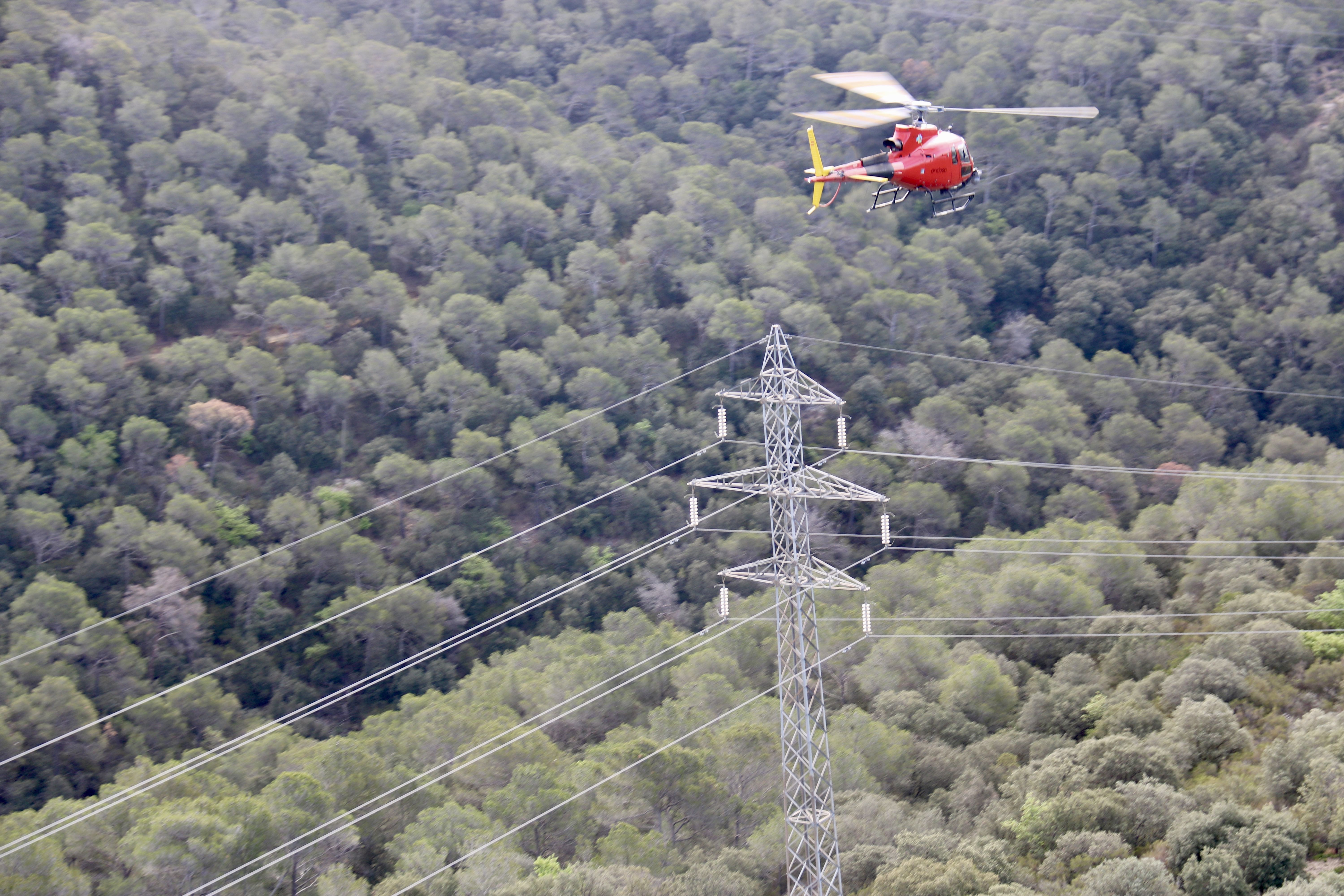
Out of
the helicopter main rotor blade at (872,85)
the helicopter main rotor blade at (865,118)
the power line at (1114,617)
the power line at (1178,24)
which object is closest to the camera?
the helicopter main rotor blade at (872,85)

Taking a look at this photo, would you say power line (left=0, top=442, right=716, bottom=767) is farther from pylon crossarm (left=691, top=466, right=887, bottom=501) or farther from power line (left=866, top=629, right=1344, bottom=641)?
pylon crossarm (left=691, top=466, right=887, bottom=501)

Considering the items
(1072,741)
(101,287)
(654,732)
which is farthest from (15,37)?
(1072,741)

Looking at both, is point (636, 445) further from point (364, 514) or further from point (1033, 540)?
point (1033, 540)

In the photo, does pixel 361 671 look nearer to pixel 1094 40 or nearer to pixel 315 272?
pixel 315 272

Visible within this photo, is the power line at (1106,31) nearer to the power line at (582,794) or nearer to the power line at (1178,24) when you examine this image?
the power line at (1178,24)

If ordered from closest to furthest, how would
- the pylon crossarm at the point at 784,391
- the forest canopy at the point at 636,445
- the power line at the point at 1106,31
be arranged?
1. the pylon crossarm at the point at 784,391
2. the forest canopy at the point at 636,445
3. the power line at the point at 1106,31

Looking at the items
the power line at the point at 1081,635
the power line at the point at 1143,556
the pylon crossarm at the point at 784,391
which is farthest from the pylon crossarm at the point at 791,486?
the power line at the point at 1143,556
